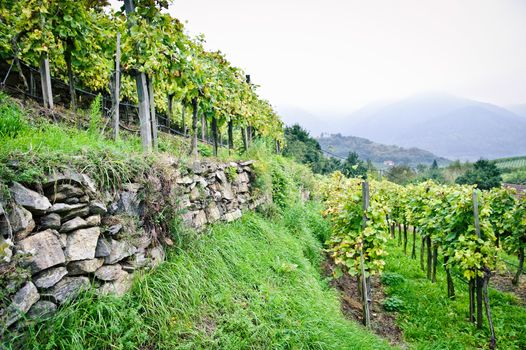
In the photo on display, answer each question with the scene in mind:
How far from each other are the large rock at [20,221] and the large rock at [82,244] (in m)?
0.33

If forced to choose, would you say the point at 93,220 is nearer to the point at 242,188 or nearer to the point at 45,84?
the point at 242,188

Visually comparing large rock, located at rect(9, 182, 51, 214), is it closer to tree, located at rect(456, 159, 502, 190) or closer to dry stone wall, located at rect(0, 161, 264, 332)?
dry stone wall, located at rect(0, 161, 264, 332)

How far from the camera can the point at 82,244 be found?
2.46m

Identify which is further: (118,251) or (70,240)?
(118,251)

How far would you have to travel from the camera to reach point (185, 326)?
2.89 m

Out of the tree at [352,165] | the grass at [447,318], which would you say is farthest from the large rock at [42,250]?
the tree at [352,165]

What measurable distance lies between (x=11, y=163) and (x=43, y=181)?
25 cm

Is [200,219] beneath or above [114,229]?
beneath

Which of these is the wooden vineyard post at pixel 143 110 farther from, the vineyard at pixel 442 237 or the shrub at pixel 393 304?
the shrub at pixel 393 304

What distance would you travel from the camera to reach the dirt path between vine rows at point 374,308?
5.02 m

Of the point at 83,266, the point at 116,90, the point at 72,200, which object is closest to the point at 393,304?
the point at 83,266

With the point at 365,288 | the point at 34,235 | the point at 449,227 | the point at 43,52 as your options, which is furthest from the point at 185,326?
the point at 449,227

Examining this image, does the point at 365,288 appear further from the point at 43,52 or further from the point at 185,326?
the point at 43,52

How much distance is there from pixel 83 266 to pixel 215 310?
154 cm
